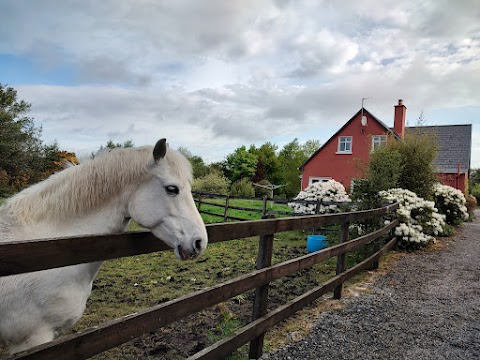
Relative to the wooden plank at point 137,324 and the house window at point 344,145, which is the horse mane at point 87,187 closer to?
the wooden plank at point 137,324

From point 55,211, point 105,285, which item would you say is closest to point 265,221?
point 55,211

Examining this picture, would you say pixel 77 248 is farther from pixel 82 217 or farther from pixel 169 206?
pixel 82 217

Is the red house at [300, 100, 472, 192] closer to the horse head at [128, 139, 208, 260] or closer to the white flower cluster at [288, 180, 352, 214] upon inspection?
the white flower cluster at [288, 180, 352, 214]

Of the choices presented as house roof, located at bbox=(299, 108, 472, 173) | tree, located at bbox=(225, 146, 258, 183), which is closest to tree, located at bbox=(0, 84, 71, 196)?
house roof, located at bbox=(299, 108, 472, 173)

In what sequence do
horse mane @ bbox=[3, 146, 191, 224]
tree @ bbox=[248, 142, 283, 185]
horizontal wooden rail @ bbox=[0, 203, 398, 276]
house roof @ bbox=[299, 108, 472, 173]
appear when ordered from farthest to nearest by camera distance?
tree @ bbox=[248, 142, 283, 185] → house roof @ bbox=[299, 108, 472, 173] → horse mane @ bbox=[3, 146, 191, 224] → horizontal wooden rail @ bbox=[0, 203, 398, 276]

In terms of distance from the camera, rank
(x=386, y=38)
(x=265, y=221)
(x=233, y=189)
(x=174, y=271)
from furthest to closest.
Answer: (x=233, y=189) → (x=386, y=38) → (x=174, y=271) → (x=265, y=221)

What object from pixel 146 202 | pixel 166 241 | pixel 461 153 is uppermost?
pixel 461 153

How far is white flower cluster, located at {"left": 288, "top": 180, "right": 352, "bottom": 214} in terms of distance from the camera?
37.1ft

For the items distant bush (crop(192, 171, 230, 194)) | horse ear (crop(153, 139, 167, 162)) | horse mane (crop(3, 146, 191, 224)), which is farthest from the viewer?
distant bush (crop(192, 171, 230, 194))

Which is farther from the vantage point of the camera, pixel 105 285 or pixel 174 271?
pixel 174 271

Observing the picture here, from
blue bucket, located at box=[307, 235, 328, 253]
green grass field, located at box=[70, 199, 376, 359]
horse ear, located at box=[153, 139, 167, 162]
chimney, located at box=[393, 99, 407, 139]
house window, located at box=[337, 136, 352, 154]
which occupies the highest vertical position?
chimney, located at box=[393, 99, 407, 139]

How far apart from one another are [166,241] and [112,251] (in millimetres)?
397

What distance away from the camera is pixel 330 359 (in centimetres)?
298

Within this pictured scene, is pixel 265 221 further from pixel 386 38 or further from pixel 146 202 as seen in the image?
pixel 386 38
